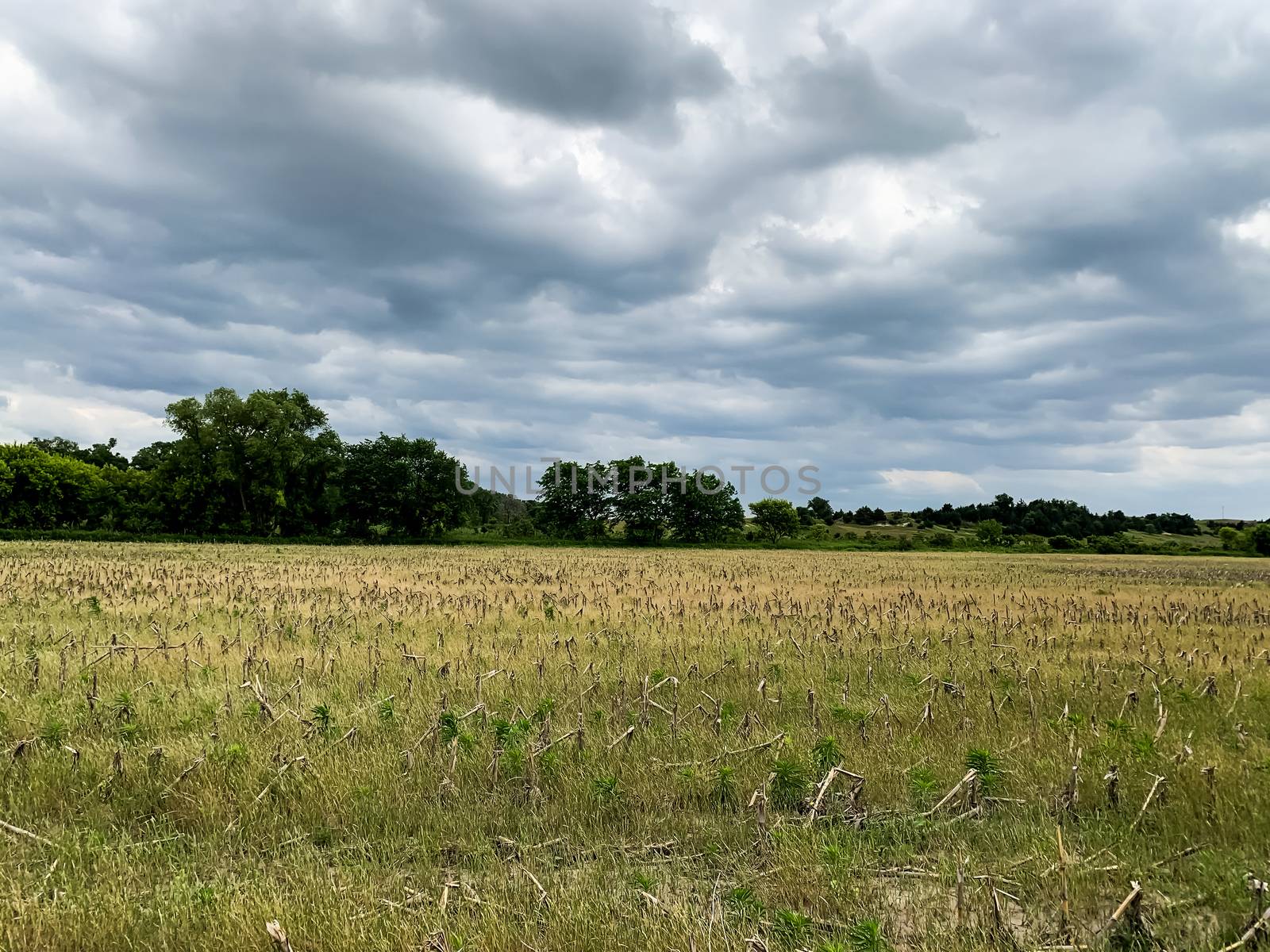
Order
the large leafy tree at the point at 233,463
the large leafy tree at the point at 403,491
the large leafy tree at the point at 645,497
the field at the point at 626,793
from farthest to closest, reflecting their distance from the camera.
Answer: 1. the large leafy tree at the point at 645,497
2. the large leafy tree at the point at 403,491
3. the large leafy tree at the point at 233,463
4. the field at the point at 626,793

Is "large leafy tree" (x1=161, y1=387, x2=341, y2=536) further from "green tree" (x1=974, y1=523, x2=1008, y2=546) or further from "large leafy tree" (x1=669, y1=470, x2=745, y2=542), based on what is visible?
"green tree" (x1=974, y1=523, x2=1008, y2=546)

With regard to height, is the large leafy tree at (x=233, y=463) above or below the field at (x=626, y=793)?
above

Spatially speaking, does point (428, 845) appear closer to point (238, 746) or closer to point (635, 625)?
point (238, 746)

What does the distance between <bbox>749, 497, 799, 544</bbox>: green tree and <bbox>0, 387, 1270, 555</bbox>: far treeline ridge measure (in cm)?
241

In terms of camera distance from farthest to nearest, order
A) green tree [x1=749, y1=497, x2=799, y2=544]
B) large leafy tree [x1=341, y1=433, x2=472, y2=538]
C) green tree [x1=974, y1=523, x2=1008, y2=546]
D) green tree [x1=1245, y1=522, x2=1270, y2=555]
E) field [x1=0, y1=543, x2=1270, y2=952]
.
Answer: green tree [x1=749, y1=497, x2=799, y2=544] → green tree [x1=974, y1=523, x2=1008, y2=546] → green tree [x1=1245, y1=522, x2=1270, y2=555] → large leafy tree [x1=341, y1=433, x2=472, y2=538] → field [x1=0, y1=543, x2=1270, y2=952]

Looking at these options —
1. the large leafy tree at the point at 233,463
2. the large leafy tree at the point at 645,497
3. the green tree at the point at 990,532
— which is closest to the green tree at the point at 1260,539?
the green tree at the point at 990,532

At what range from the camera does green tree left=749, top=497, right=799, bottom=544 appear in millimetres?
117875

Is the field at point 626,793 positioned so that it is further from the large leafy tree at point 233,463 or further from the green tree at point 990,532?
the green tree at point 990,532

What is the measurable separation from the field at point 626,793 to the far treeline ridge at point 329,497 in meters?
66.4

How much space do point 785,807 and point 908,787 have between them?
116 cm

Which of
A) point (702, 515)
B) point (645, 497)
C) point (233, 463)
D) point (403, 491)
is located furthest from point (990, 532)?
point (233, 463)

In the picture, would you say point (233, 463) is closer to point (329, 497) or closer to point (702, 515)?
point (329, 497)

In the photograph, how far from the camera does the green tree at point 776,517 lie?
4641 inches

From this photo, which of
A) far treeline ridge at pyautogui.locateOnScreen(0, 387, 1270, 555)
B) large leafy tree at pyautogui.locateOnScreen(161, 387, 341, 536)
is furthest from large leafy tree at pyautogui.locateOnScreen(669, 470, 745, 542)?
large leafy tree at pyautogui.locateOnScreen(161, 387, 341, 536)
